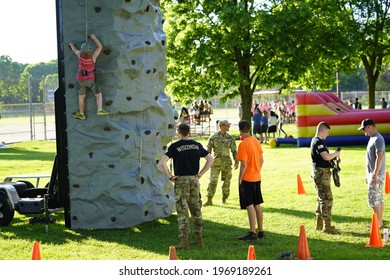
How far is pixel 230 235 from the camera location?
477 inches

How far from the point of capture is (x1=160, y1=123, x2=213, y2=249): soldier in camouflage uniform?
10797 millimetres

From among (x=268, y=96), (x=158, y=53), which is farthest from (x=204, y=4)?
(x=268, y=96)

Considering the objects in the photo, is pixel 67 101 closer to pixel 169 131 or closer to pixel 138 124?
pixel 138 124

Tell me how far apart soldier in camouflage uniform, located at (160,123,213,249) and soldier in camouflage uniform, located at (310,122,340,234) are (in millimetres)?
1976

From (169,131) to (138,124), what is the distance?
1.14 metres

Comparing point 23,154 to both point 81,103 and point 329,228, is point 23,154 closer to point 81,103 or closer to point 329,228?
point 81,103

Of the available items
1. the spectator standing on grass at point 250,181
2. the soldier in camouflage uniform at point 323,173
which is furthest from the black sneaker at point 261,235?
the soldier in camouflage uniform at point 323,173

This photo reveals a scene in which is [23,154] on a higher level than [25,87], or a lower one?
lower

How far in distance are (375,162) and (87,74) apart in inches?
202

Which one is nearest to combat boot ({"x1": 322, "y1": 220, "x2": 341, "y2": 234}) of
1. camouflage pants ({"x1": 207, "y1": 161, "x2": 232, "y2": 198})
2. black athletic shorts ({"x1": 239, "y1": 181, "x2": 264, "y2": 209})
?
black athletic shorts ({"x1": 239, "y1": 181, "x2": 264, "y2": 209})

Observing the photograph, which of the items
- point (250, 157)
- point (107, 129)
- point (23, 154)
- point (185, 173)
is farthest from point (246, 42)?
point (185, 173)

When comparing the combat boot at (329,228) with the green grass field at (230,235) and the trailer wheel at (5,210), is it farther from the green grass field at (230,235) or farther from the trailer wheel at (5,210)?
the trailer wheel at (5,210)

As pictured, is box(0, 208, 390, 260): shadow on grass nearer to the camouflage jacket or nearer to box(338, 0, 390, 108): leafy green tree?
the camouflage jacket

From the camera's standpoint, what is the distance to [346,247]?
10.8m
